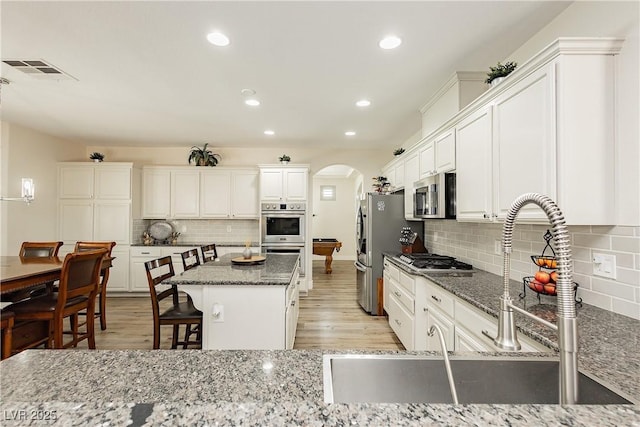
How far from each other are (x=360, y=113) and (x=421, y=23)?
1737mm

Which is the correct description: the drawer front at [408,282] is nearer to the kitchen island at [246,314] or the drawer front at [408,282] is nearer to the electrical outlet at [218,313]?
the kitchen island at [246,314]

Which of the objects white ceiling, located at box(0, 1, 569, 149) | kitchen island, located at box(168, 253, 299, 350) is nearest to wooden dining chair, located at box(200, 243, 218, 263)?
kitchen island, located at box(168, 253, 299, 350)

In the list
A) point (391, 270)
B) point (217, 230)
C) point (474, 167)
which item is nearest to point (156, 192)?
point (217, 230)

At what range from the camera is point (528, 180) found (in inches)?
65.0

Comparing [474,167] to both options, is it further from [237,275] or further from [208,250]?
[208,250]

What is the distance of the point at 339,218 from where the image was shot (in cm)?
926

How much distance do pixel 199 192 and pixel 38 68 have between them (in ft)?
9.27

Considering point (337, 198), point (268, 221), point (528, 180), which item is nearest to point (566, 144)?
point (528, 180)

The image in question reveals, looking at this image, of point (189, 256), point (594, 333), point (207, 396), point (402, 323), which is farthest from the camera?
point (189, 256)

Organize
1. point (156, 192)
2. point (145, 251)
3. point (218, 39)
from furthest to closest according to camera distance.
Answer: point (156, 192), point (145, 251), point (218, 39)

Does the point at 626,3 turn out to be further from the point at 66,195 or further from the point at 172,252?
the point at 66,195

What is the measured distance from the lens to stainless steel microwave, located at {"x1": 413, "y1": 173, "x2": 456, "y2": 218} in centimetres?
264

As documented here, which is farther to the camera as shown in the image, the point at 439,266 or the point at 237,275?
the point at 439,266

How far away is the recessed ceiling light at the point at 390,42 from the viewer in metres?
2.12
